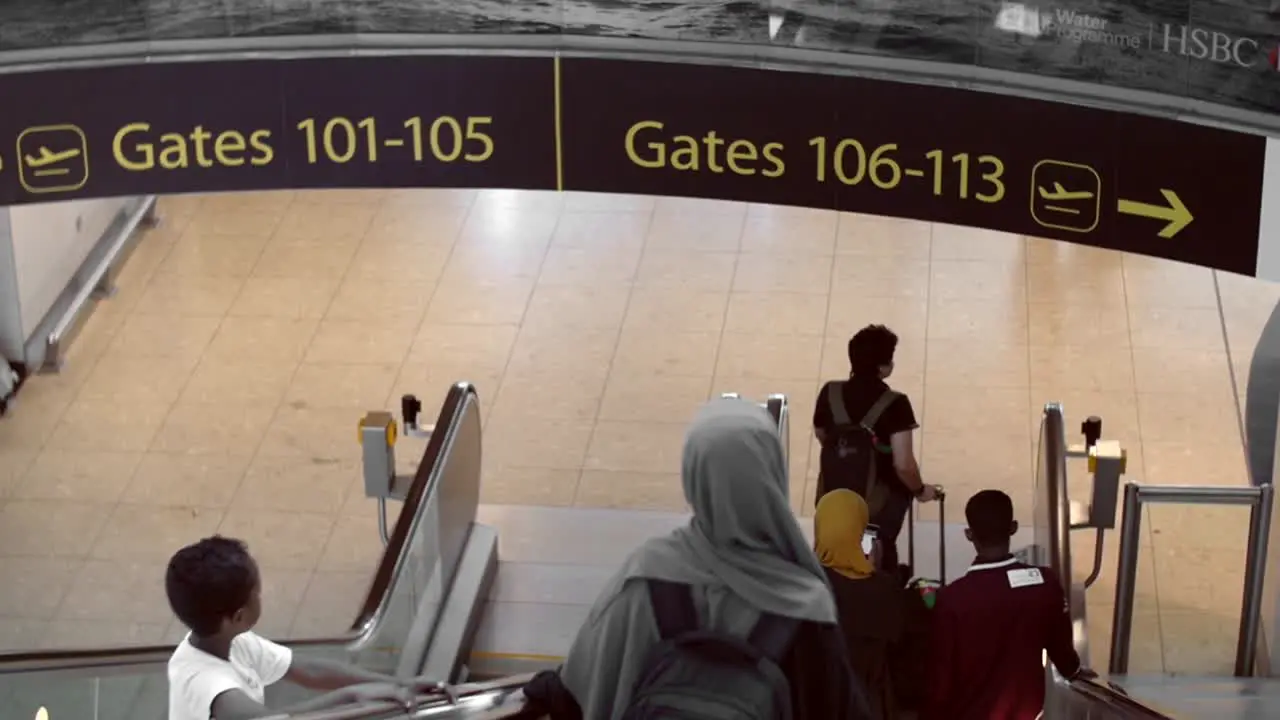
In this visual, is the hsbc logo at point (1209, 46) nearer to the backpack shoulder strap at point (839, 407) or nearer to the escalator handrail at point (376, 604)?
the backpack shoulder strap at point (839, 407)

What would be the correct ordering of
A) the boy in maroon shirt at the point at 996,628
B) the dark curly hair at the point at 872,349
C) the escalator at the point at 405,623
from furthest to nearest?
1. the dark curly hair at the point at 872,349
2. the escalator at the point at 405,623
3. the boy in maroon shirt at the point at 996,628

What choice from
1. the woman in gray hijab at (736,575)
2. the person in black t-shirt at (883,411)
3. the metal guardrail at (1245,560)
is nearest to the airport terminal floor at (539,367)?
the metal guardrail at (1245,560)

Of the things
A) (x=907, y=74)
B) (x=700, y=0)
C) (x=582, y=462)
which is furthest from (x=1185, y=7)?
(x=582, y=462)

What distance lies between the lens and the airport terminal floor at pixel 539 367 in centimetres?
1000

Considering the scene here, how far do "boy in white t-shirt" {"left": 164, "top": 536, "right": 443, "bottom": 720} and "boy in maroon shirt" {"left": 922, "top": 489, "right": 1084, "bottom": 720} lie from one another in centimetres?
166

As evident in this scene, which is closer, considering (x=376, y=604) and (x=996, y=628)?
(x=996, y=628)

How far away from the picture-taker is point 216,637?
14.4 ft

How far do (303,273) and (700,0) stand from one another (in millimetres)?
4750

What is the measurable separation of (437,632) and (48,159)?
274 cm

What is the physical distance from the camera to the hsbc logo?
7.93m

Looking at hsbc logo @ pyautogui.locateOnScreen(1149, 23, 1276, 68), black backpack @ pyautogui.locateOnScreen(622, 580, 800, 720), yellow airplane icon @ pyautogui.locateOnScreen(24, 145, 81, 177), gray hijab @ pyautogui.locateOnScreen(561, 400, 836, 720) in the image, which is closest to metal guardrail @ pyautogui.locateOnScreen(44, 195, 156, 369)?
yellow airplane icon @ pyautogui.locateOnScreen(24, 145, 81, 177)

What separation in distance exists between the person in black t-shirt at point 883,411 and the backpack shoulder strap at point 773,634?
4231 mm

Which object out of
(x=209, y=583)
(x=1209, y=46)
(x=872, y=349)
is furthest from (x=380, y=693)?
(x=1209, y=46)

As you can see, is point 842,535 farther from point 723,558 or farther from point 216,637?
point 723,558
